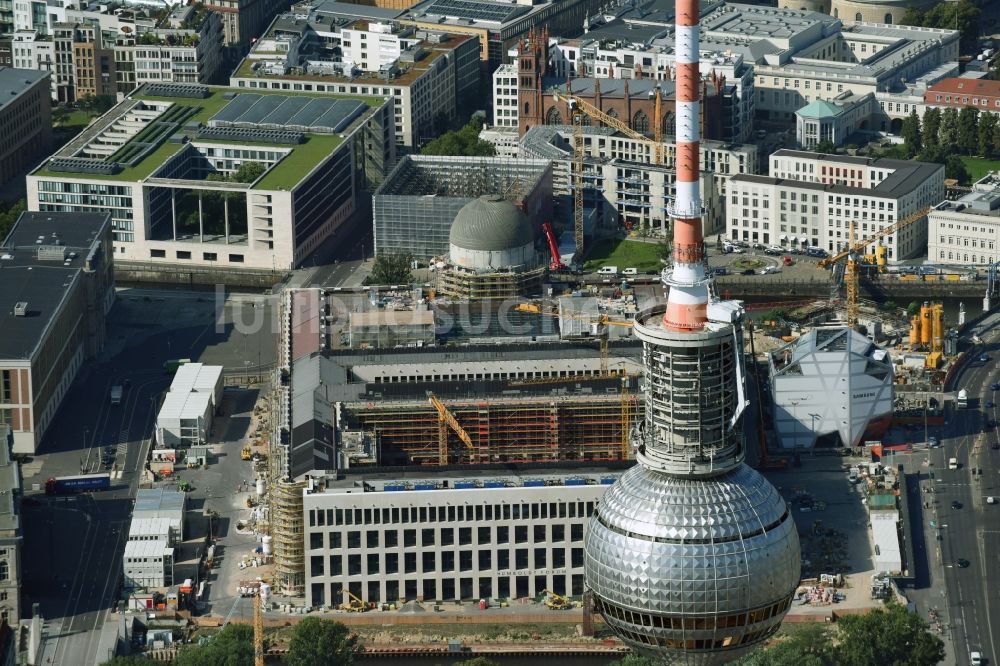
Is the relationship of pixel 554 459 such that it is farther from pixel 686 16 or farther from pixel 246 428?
pixel 686 16

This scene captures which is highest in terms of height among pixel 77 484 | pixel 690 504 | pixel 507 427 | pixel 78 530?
pixel 690 504

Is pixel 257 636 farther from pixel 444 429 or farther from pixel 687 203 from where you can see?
pixel 687 203

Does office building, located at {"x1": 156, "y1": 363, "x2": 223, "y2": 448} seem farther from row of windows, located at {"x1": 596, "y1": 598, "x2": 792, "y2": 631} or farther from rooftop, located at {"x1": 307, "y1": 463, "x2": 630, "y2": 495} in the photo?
row of windows, located at {"x1": 596, "y1": 598, "x2": 792, "y2": 631}

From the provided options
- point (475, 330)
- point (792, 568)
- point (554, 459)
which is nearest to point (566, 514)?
point (554, 459)

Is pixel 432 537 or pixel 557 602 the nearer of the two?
pixel 557 602

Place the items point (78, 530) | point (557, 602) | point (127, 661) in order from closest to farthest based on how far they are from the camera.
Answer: point (127, 661)
point (557, 602)
point (78, 530)

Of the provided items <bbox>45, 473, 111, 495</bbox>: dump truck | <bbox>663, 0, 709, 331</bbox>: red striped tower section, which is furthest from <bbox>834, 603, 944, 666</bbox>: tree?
<bbox>45, 473, 111, 495</bbox>: dump truck

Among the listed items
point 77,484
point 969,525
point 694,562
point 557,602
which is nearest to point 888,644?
point 557,602

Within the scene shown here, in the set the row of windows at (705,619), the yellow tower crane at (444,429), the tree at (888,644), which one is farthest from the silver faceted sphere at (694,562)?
the yellow tower crane at (444,429)
